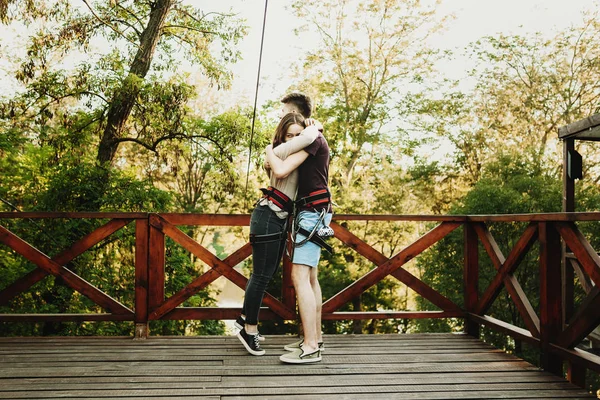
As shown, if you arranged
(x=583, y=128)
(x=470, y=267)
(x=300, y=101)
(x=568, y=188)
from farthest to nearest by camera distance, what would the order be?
1. (x=568, y=188)
2. (x=583, y=128)
3. (x=470, y=267)
4. (x=300, y=101)

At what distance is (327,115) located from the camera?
56.1ft

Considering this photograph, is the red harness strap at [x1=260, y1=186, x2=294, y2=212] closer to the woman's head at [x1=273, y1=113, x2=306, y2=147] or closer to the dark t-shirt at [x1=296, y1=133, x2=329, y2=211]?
the dark t-shirt at [x1=296, y1=133, x2=329, y2=211]

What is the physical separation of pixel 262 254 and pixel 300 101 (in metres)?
0.87

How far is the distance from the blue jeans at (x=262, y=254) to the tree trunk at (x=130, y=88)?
4.99m

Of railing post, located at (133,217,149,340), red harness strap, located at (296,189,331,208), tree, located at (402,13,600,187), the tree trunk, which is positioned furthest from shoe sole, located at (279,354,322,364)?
tree, located at (402,13,600,187)

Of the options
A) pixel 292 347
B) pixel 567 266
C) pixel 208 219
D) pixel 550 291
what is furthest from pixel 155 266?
pixel 567 266

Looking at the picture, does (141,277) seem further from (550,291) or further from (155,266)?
(550,291)

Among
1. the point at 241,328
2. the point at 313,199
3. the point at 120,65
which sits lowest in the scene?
the point at 241,328

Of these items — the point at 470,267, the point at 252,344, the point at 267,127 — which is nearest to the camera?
the point at 252,344

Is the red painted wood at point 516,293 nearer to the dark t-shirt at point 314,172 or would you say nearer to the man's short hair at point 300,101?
the dark t-shirt at point 314,172

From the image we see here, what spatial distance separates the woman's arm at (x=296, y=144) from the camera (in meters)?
2.87

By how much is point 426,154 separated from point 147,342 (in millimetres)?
15086

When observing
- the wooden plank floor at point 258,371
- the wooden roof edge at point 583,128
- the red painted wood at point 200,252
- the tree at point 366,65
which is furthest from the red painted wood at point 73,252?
the tree at point 366,65

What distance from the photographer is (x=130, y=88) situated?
299 inches
